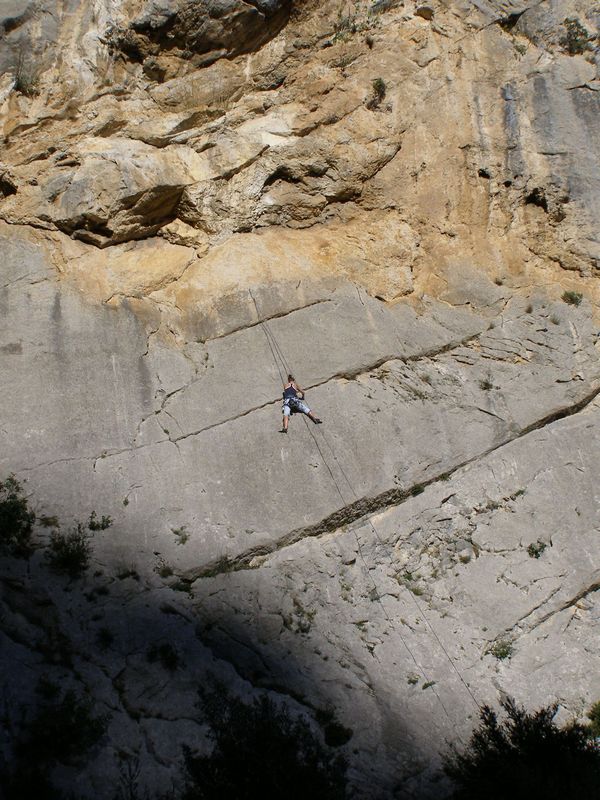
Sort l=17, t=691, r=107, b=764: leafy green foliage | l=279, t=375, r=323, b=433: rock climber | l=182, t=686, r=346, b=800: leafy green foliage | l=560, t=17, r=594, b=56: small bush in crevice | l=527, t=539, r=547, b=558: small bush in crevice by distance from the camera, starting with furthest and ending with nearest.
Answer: l=560, t=17, r=594, b=56: small bush in crevice < l=279, t=375, r=323, b=433: rock climber < l=527, t=539, r=547, b=558: small bush in crevice < l=17, t=691, r=107, b=764: leafy green foliage < l=182, t=686, r=346, b=800: leafy green foliage

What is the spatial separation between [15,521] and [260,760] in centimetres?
424

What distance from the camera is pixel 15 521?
27.5 feet

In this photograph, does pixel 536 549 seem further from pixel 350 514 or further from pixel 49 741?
pixel 49 741

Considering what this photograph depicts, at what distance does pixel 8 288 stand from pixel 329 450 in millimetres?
5437

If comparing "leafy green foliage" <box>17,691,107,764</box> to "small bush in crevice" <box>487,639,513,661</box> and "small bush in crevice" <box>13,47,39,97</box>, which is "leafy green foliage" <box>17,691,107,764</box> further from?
"small bush in crevice" <box>13,47,39,97</box>

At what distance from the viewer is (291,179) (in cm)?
1168

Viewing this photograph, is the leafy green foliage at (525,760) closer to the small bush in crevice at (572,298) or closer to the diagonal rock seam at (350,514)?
the diagonal rock seam at (350,514)

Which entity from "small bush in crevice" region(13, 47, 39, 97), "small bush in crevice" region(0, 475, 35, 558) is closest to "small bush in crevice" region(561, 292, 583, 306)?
"small bush in crevice" region(0, 475, 35, 558)

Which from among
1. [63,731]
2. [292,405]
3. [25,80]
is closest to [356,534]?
[292,405]

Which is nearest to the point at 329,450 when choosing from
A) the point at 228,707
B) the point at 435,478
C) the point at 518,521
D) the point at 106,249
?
the point at 435,478

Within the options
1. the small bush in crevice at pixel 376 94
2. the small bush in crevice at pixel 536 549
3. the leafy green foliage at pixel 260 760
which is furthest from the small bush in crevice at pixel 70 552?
the small bush in crevice at pixel 376 94

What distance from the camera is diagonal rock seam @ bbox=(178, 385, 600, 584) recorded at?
8.73m

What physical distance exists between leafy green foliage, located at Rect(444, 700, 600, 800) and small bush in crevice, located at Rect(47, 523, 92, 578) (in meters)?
4.78

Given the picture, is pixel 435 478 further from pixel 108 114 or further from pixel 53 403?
pixel 108 114
